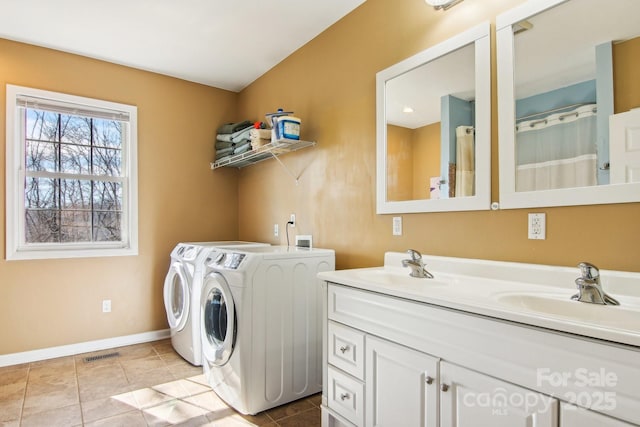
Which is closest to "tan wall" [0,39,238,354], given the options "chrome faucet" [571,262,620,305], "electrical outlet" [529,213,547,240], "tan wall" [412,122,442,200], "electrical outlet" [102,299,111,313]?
"electrical outlet" [102,299,111,313]

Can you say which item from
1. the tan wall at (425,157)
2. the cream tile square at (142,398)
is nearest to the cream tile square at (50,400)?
the cream tile square at (142,398)

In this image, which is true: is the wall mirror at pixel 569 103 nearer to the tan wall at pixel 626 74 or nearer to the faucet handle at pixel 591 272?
the tan wall at pixel 626 74

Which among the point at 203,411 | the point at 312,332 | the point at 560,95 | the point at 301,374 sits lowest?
the point at 203,411

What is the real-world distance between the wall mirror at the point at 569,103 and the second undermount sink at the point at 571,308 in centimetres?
38

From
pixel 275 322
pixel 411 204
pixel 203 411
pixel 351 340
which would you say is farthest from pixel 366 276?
pixel 203 411

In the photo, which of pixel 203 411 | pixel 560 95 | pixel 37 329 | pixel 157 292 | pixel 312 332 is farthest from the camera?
pixel 157 292

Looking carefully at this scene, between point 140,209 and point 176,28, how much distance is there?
1683 mm

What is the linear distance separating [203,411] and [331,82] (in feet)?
7.79

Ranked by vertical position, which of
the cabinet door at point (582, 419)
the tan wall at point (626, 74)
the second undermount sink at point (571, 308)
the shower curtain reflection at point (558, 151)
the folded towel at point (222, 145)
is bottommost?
the cabinet door at point (582, 419)

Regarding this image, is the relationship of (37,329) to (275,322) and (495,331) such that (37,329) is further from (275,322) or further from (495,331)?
(495,331)

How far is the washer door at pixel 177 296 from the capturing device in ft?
9.30

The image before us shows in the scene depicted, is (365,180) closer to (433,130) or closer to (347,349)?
(433,130)

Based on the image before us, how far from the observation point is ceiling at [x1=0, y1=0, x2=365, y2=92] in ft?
7.93

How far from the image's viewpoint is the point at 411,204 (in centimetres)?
200
